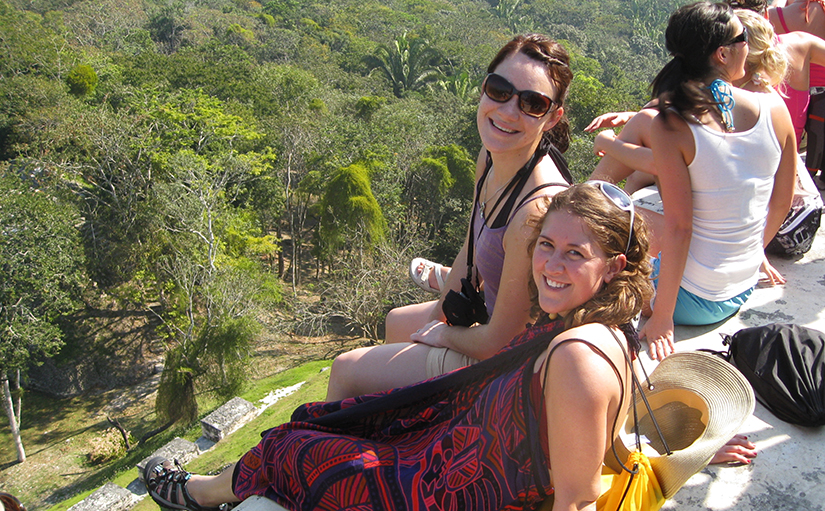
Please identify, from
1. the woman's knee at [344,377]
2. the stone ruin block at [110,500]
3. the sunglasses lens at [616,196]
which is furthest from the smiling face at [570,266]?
the stone ruin block at [110,500]

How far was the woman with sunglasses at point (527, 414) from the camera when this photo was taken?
4.59 feet

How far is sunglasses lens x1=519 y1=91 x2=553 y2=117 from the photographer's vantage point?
2.05 metres

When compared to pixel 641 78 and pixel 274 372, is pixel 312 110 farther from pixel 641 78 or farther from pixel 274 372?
pixel 641 78

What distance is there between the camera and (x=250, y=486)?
6.68 ft

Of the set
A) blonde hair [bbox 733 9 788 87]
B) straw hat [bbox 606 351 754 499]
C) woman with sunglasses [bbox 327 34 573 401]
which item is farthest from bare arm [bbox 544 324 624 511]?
blonde hair [bbox 733 9 788 87]

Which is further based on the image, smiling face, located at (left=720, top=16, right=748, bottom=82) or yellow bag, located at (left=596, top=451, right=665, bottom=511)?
smiling face, located at (left=720, top=16, right=748, bottom=82)

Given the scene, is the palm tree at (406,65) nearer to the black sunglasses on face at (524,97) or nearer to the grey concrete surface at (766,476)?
the black sunglasses on face at (524,97)

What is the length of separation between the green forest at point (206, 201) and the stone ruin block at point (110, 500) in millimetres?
6884

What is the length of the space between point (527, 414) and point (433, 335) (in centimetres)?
72

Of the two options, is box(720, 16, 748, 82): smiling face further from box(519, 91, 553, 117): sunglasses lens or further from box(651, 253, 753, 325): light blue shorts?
box(519, 91, 553, 117): sunglasses lens

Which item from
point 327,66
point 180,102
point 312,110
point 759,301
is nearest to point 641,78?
point 327,66

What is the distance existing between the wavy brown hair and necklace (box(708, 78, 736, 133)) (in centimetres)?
110

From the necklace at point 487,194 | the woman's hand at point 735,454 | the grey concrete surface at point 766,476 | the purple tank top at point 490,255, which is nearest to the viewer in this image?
the grey concrete surface at point 766,476

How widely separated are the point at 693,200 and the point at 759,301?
3.07 feet
